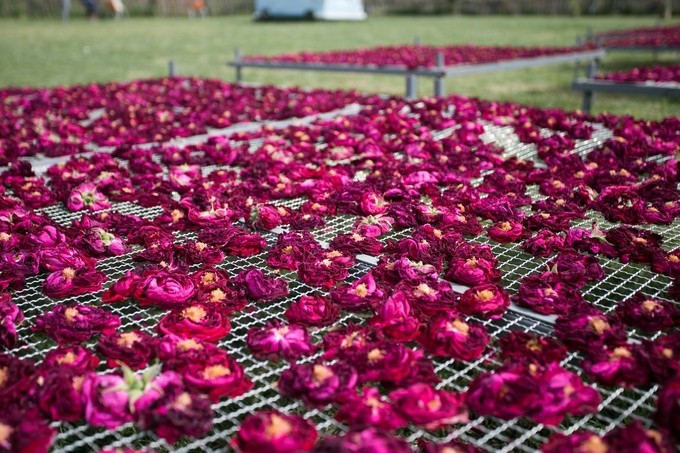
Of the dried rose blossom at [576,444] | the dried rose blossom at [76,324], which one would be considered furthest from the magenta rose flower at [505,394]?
the dried rose blossom at [76,324]

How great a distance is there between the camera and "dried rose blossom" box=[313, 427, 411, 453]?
4.45ft

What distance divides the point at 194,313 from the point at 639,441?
4.18 ft

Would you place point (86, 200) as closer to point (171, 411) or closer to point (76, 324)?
point (76, 324)

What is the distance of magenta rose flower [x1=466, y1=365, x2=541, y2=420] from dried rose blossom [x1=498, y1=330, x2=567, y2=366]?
0.11 metres

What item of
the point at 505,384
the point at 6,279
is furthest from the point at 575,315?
the point at 6,279

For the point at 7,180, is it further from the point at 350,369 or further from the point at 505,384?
the point at 505,384

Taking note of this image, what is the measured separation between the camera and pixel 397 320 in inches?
76.9

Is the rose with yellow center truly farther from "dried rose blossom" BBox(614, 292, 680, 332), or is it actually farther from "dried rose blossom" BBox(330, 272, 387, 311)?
"dried rose blossom" BBox(614, 292, 680, 332)

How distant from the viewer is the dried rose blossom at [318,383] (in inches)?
64.6

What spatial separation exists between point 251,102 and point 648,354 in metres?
5.46

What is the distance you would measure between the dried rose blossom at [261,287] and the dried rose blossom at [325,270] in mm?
104

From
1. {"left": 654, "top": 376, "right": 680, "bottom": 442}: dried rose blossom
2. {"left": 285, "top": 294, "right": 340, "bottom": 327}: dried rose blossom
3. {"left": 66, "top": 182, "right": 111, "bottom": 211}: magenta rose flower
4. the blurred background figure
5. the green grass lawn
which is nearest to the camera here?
{"left": 654, "top": 376, "right": 680, "bottom": 442}: dried rose blossom

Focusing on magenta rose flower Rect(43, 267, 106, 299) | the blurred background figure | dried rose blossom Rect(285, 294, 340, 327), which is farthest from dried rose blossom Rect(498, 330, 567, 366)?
the blurred background figure

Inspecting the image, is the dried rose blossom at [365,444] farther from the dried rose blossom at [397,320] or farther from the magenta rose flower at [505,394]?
the dried rose blossom at [397,320]
